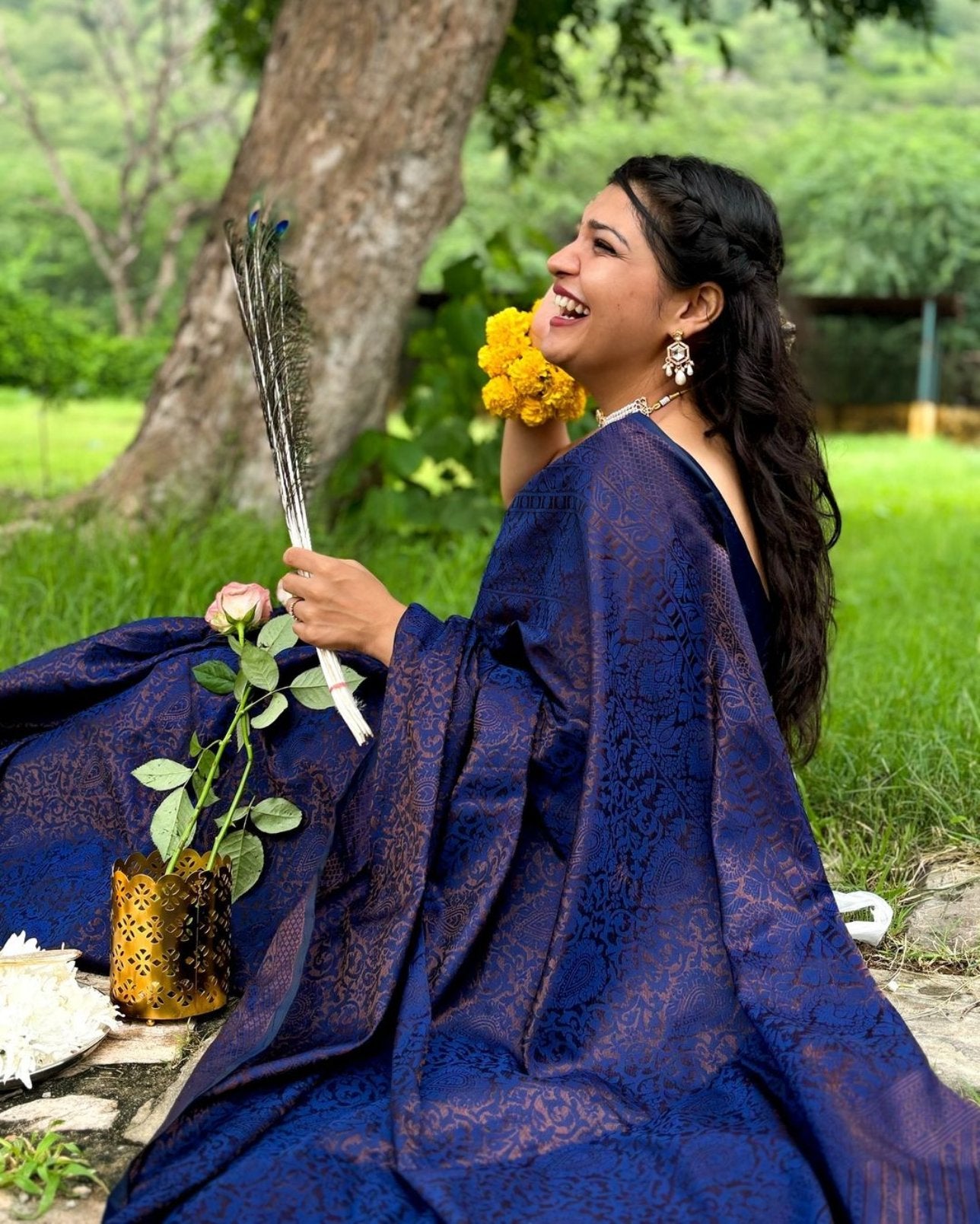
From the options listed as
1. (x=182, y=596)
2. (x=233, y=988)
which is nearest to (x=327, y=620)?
(x=233, y=988)

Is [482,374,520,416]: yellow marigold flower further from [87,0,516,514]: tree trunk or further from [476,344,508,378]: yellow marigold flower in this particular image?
[87,0,516,514]: tree trunk

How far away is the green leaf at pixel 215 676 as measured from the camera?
259 cm

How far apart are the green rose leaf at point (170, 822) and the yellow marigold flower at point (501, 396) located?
36.3 inches

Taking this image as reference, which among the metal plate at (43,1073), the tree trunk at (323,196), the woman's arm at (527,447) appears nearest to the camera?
the metal plate at (43,1073)

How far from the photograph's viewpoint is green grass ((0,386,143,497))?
31.7 ft

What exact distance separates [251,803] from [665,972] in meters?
0.82

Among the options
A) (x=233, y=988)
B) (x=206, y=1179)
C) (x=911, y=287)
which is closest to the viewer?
(x=206, y=1179)

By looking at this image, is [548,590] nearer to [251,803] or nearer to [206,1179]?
[251,803]

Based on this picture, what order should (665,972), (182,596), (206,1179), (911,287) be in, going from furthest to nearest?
1. (911,287)
2. (182,596)
3. (665,972)
4. (206,1179)

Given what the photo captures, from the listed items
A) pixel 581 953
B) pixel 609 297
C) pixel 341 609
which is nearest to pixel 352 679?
pixel 341 609

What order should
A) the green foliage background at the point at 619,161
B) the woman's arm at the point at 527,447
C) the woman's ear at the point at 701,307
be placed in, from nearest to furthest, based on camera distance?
the woman's ear at the point at 701,307 < the woman's arm at the point at 527,447 < the green foliage background at the point at 619,161

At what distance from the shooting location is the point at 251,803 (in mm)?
2590

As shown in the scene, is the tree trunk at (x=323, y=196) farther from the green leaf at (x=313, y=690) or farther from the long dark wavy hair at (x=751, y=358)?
the long dark wavy hair at (x=751, y=358)

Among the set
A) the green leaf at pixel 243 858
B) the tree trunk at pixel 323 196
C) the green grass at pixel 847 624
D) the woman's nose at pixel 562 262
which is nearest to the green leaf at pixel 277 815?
the green leaf at pixel 243 858
